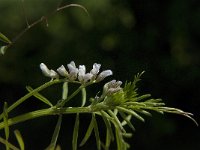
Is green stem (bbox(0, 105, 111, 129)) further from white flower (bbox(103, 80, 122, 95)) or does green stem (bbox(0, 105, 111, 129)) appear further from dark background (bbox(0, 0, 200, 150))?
dark background (bbox(0, 0, 200, 150))

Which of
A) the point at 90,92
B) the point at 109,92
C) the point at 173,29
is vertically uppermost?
the point at 173,29

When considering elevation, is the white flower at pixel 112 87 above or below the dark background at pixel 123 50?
below

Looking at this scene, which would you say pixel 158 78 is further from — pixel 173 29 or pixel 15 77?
pixel 15 77

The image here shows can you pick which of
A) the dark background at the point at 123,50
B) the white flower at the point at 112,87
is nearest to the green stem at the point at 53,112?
the white flower at the point at 112,87

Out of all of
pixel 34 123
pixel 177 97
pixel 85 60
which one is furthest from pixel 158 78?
pixel 34 123

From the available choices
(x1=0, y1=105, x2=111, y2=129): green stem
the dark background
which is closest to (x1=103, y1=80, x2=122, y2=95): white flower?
(x1=0, y1=105, x2=111, y2=129): green stem

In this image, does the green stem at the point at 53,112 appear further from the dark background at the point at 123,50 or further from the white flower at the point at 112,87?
the dark background at the point at 123,50

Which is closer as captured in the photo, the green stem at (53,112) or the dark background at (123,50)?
the green stem at (53,112)

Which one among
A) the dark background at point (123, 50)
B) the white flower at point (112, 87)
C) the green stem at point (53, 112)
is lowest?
the green stem at point (53, 112)

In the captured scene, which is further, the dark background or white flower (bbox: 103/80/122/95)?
the dark background
